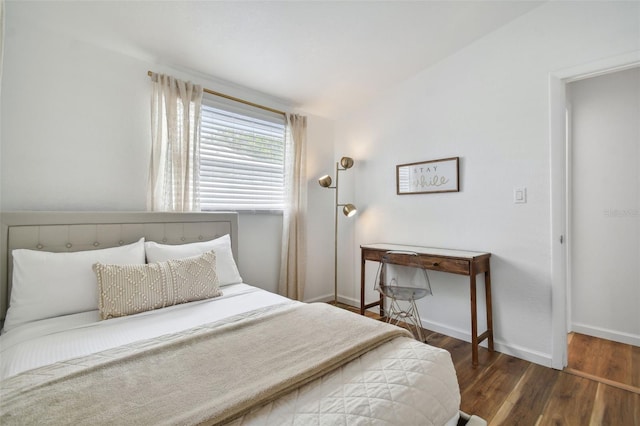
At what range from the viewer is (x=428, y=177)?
2.88 m

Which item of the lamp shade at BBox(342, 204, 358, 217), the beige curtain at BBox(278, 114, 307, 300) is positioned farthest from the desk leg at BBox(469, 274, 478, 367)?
the beige curtain at BBox(278, 114, 307, 300)

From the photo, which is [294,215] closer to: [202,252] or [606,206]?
[202,252]

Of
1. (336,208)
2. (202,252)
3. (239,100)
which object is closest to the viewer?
(202,252)

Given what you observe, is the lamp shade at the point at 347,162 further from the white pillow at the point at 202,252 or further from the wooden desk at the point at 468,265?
the white pillow at the point at 202,252

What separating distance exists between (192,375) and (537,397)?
2023 mm

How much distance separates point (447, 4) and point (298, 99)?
1628 millimetres

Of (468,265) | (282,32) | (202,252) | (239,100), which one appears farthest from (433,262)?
(239,100)

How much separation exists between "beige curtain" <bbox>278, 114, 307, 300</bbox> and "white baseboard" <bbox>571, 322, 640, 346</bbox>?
264 centimetres

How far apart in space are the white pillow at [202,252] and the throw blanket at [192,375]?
2.60ft

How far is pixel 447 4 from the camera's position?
6.92 feet

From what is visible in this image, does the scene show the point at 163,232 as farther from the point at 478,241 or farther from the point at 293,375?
the point at 478,241

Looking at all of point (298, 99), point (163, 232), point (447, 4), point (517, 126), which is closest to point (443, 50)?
point (447, 4)

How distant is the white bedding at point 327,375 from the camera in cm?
86

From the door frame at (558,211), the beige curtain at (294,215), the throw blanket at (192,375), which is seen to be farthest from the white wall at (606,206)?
the beige curtain at (294,215)
